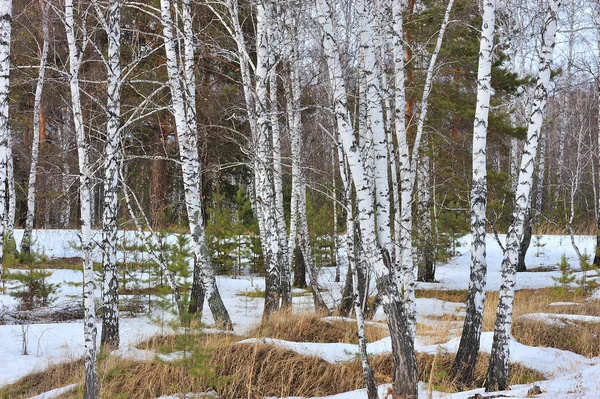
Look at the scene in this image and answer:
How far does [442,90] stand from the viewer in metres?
12.8

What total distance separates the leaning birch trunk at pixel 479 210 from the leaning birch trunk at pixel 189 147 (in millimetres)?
3487

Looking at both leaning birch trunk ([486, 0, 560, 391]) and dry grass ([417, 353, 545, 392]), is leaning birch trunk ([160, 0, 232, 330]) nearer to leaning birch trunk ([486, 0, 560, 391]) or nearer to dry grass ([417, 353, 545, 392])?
dry grass ([417, 353, 545, 392])

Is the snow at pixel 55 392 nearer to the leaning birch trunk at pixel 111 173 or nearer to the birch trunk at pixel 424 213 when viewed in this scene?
the leaning birch trunk at pixel 111 173

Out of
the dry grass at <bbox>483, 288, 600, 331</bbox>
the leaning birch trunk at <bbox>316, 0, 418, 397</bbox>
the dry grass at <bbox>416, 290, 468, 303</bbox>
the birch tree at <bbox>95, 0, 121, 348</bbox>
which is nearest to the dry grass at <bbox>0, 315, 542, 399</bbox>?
the birch tree at <bbox>95, 0, 121, 348</bbox>

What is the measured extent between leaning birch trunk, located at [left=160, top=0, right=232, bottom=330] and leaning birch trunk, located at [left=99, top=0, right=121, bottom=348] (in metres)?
1.00

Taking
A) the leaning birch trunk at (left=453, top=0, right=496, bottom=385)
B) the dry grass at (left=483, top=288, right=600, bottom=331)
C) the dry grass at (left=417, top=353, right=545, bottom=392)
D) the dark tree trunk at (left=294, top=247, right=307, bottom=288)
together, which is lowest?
the dry grass at (left=417, top=353, right=545, bottom=392)

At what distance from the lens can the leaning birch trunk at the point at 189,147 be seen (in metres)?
7.05

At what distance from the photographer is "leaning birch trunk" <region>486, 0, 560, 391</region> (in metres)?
4.97

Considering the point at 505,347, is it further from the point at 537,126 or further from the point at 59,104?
the point at 59,104

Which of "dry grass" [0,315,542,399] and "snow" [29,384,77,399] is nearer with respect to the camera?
"snow" [29,384,77,399]

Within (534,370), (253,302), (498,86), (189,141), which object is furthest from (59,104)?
(534,370)

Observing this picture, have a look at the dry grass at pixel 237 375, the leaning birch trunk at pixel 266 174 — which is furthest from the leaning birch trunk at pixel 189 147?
the dry grass at pixel 237 375

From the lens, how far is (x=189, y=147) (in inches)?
287

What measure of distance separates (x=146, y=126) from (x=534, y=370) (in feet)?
43.6
